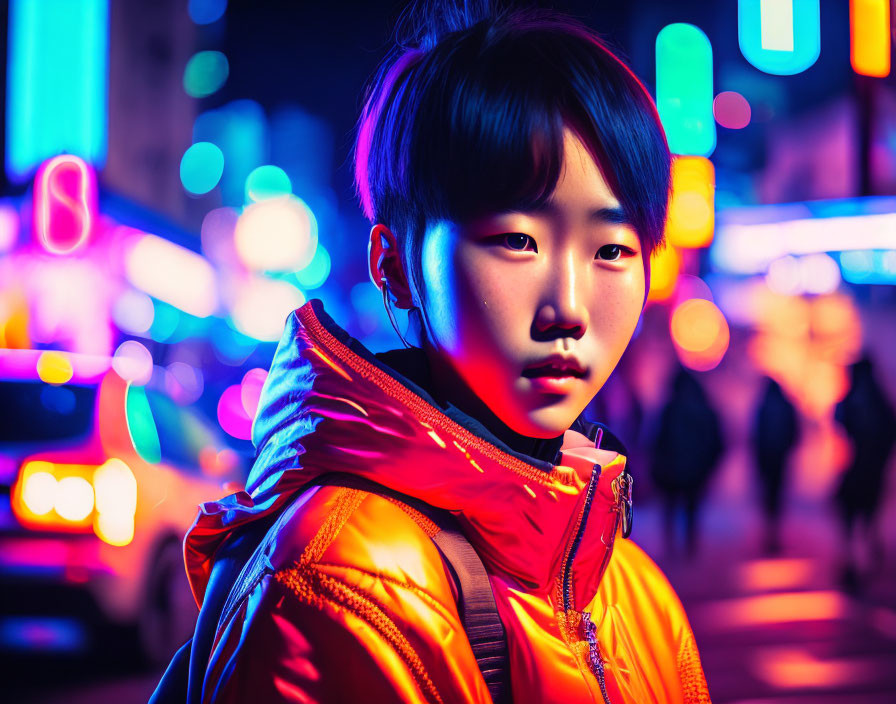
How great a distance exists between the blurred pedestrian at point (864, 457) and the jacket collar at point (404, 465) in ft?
23.1

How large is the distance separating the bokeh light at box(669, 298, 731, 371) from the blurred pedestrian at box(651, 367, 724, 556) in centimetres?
1786

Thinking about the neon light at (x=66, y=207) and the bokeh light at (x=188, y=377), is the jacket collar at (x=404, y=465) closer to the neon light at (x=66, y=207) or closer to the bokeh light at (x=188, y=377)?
the bokeh light at (x=188, y=377)

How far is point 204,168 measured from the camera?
34.6 metres

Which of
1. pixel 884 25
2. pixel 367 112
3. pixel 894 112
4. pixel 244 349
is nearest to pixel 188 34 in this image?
pixel 244 349

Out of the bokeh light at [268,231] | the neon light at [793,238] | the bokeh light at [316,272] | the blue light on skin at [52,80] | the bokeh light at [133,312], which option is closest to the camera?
the neon light at [793,238]

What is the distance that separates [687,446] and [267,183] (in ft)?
106

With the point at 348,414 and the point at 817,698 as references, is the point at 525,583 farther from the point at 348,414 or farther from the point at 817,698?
the point at 817,698

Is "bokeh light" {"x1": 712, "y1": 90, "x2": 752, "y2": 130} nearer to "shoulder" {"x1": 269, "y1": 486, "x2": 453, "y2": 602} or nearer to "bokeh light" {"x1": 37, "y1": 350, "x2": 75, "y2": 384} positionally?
"bokeh light" {"x1": 37, "y1": 350, "x2": 75, "y2": 384}

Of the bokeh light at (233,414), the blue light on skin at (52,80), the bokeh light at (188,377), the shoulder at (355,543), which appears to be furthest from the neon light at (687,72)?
the shoulder at (355,543)

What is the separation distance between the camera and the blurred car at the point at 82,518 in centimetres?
428

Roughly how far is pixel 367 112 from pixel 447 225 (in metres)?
0.37

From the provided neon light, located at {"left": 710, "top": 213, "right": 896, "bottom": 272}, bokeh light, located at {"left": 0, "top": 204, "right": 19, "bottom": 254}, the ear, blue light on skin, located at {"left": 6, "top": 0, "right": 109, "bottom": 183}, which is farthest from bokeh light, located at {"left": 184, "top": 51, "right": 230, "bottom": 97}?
the ear

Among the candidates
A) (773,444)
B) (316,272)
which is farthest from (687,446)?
(316,272)

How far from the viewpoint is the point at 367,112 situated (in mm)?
1401
